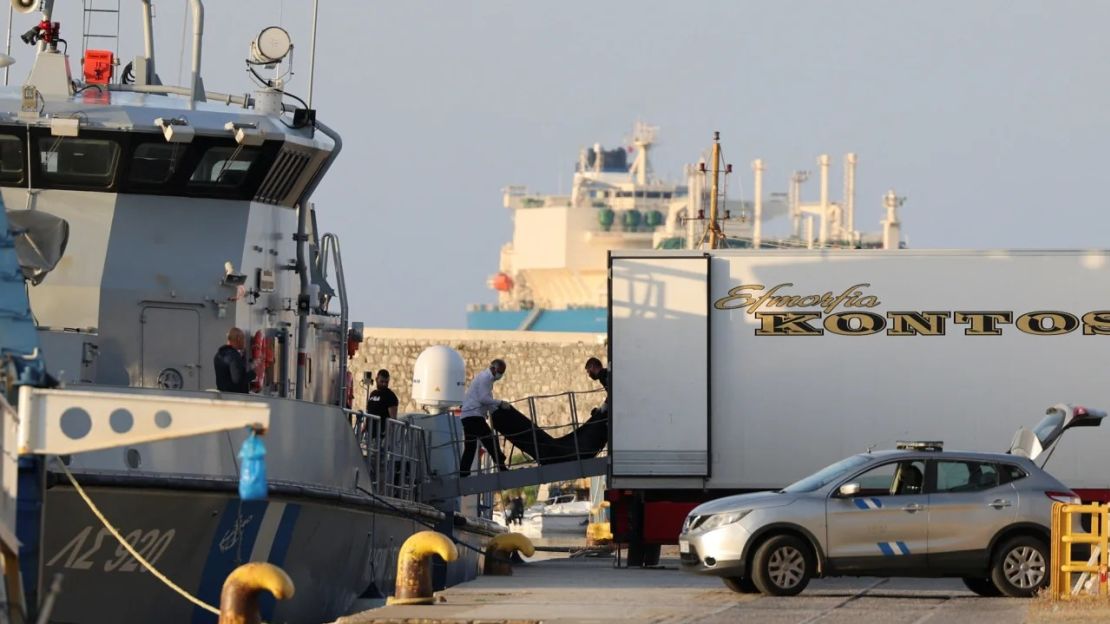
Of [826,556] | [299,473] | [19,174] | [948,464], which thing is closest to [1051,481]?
[948,464]

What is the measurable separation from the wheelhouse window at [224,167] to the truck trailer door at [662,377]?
5.24m

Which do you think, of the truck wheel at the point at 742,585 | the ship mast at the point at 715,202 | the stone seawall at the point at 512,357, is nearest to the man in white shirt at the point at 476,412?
the truck wheel at the point at 742,585

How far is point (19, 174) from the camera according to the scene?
16125 mm

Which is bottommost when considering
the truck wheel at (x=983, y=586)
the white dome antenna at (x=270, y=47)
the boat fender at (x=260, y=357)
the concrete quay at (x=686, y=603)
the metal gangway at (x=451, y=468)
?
the concrete quay at (x=686, y=603)

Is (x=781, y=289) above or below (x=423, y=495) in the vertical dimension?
above

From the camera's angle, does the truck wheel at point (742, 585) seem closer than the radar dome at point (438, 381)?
Yes

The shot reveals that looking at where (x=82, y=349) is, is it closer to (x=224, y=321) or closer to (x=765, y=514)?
(x=224, y=321)

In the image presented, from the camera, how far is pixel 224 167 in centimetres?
1647

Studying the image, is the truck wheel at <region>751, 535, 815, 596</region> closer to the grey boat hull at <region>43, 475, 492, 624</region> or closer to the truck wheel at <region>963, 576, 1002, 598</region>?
the truck wheel at <region>963, 576, 1002, 598</region>

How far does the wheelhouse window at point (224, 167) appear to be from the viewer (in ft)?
53.6

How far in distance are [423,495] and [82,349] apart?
6661 millimetres

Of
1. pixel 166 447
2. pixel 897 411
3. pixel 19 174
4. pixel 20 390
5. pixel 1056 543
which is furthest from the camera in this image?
pixel 897 411

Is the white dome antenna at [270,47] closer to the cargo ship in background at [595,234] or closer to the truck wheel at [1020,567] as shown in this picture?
the truck wheel at [1020,567]

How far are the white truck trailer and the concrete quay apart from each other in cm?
191
